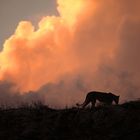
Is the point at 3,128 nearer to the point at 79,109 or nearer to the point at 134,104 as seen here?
the point at 79,109

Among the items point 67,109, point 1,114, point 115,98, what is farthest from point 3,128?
point 115,98

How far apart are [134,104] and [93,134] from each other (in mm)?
2941

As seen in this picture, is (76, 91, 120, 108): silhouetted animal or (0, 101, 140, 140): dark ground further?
(76, 91, 120, 108): silhouetted animal

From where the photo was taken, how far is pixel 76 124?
914 inches

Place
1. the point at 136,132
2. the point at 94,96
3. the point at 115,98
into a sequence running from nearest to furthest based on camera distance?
the point at 136,132 < the point at 94,96 < the point at 115,98

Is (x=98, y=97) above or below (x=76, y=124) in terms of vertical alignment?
above

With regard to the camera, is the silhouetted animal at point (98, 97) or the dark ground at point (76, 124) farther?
the silhouetted animal at point (98, 97)

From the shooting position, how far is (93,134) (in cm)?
2217

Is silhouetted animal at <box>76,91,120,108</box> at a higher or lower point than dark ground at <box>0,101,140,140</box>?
higher

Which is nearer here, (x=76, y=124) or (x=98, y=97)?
(x=76, y=124)

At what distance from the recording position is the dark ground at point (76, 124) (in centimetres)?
2205

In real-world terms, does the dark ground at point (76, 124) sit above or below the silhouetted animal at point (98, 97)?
→ below

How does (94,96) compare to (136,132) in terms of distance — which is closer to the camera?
(136,132)

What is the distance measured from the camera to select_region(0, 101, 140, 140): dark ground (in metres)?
22.0
